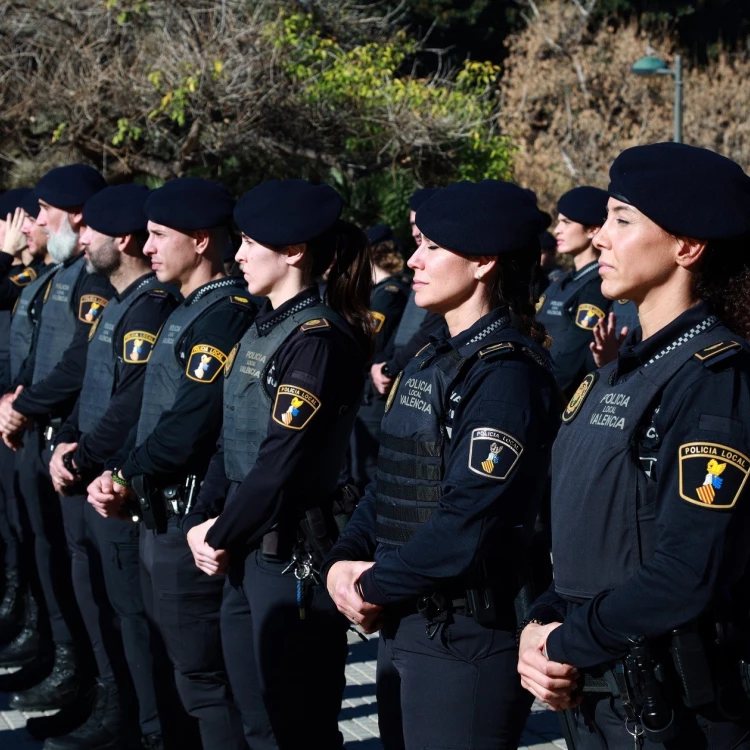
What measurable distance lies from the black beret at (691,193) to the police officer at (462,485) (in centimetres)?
67

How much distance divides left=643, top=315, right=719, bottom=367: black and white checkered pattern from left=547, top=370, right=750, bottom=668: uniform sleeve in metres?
0.16

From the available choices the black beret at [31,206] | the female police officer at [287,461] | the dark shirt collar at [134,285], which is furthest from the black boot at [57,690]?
the black beret at [31,206]

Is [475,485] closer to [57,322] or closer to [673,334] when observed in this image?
[673,334]

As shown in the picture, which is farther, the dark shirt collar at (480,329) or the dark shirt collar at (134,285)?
the dark shirt collar at (134,285)

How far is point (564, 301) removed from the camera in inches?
306

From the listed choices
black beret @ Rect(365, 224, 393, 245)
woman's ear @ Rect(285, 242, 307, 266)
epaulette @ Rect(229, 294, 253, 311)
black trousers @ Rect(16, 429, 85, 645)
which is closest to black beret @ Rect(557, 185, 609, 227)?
black beret @ Rect(365, 224, 393, 245)

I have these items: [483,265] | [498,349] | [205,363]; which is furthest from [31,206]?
[498,349]

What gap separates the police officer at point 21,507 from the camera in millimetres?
7035

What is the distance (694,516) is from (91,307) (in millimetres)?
4187

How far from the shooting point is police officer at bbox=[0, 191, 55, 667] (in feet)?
23.1

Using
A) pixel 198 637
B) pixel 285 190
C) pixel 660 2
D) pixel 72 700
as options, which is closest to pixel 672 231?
pixel 285 190

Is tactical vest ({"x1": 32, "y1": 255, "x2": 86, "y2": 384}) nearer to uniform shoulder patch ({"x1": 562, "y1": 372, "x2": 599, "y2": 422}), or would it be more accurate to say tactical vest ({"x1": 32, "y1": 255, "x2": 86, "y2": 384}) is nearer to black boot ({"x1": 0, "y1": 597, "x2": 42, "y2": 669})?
black boot ({"x1": 0, "y1": 597, "x2": 42, "y2": 669})

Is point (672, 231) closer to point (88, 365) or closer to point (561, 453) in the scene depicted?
point (561, 453)

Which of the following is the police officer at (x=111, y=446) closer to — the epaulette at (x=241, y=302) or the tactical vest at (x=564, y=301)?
the epaulette at (x=241, y=302)
